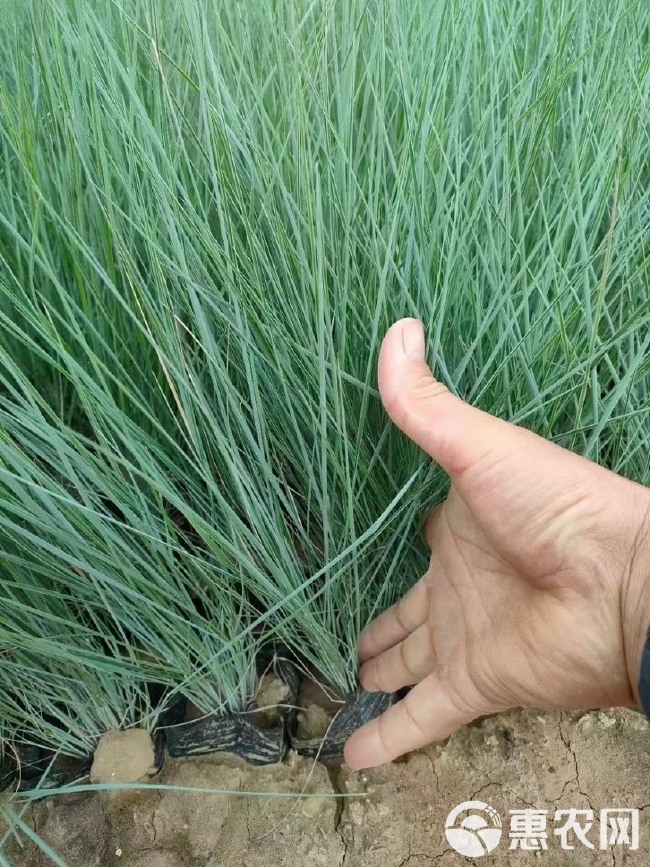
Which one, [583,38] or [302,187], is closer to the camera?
[302,187]

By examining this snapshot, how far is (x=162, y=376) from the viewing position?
69cm

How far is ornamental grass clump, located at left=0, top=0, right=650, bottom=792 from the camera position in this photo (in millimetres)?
553

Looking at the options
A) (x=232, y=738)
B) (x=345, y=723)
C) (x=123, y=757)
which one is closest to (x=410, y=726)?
(x=345, y=723)

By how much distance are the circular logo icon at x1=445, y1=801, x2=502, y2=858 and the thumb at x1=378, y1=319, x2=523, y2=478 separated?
44 centimetres

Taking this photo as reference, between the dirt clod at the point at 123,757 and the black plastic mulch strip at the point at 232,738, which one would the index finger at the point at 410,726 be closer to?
the black plastic mulch strip at the point at 232,738

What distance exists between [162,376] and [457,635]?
1.46ft

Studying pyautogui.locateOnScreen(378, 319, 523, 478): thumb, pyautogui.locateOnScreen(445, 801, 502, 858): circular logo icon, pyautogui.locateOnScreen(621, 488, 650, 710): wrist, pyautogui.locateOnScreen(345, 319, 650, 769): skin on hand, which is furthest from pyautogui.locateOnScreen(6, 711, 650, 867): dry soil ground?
pyautogui.locateOnScreen(378, 319, 523, 478): thumb

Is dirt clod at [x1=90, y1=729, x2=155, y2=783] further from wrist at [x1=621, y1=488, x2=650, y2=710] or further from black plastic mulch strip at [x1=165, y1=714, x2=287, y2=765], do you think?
wrist at [x1=621, y1=488, x2=650, y2=710]

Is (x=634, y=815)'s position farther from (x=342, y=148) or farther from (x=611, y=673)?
(x=342, y=148)

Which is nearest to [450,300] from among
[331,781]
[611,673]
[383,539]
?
[383,539]

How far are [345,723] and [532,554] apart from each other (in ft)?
1.13

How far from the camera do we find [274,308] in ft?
1.98

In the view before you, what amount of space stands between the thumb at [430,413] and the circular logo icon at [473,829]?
17.1 inches

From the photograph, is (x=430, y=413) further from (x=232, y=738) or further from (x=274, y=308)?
(x=232, y=738)
